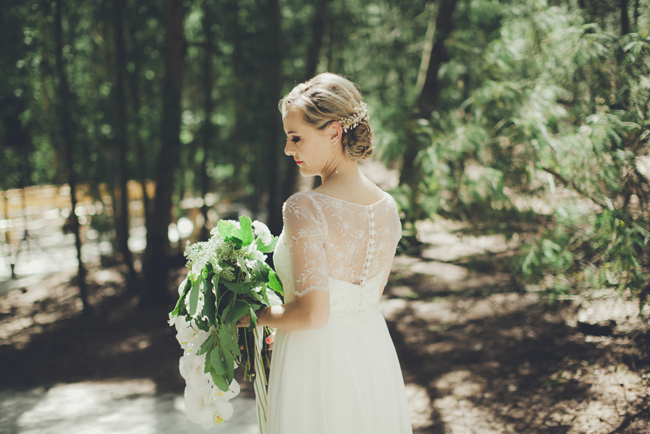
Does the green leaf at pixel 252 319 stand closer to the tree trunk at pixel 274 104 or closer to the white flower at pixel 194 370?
the white flower at pixel 194 370

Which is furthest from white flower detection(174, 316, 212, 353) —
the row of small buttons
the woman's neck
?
the woman's neck

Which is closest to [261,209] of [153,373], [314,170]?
[153,373]

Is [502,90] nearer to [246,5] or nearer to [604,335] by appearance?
[604,335]

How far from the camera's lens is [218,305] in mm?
1948

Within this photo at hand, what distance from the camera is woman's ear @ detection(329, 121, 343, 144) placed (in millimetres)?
1847

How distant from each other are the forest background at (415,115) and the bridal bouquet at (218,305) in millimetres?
2587

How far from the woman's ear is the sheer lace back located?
9.2 inches

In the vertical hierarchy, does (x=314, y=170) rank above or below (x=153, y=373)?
above

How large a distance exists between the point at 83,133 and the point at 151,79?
2954mm

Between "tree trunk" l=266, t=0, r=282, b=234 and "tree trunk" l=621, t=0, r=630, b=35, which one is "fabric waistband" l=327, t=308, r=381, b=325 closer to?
"tree trunk" l=621, t=0, r=630, b=35

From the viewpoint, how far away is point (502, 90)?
13.3ft

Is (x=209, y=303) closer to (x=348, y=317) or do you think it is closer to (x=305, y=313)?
(x=305, y=313)

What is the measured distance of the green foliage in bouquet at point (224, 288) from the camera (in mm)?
1886

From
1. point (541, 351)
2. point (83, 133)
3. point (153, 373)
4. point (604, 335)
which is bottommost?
point (153, 373)
